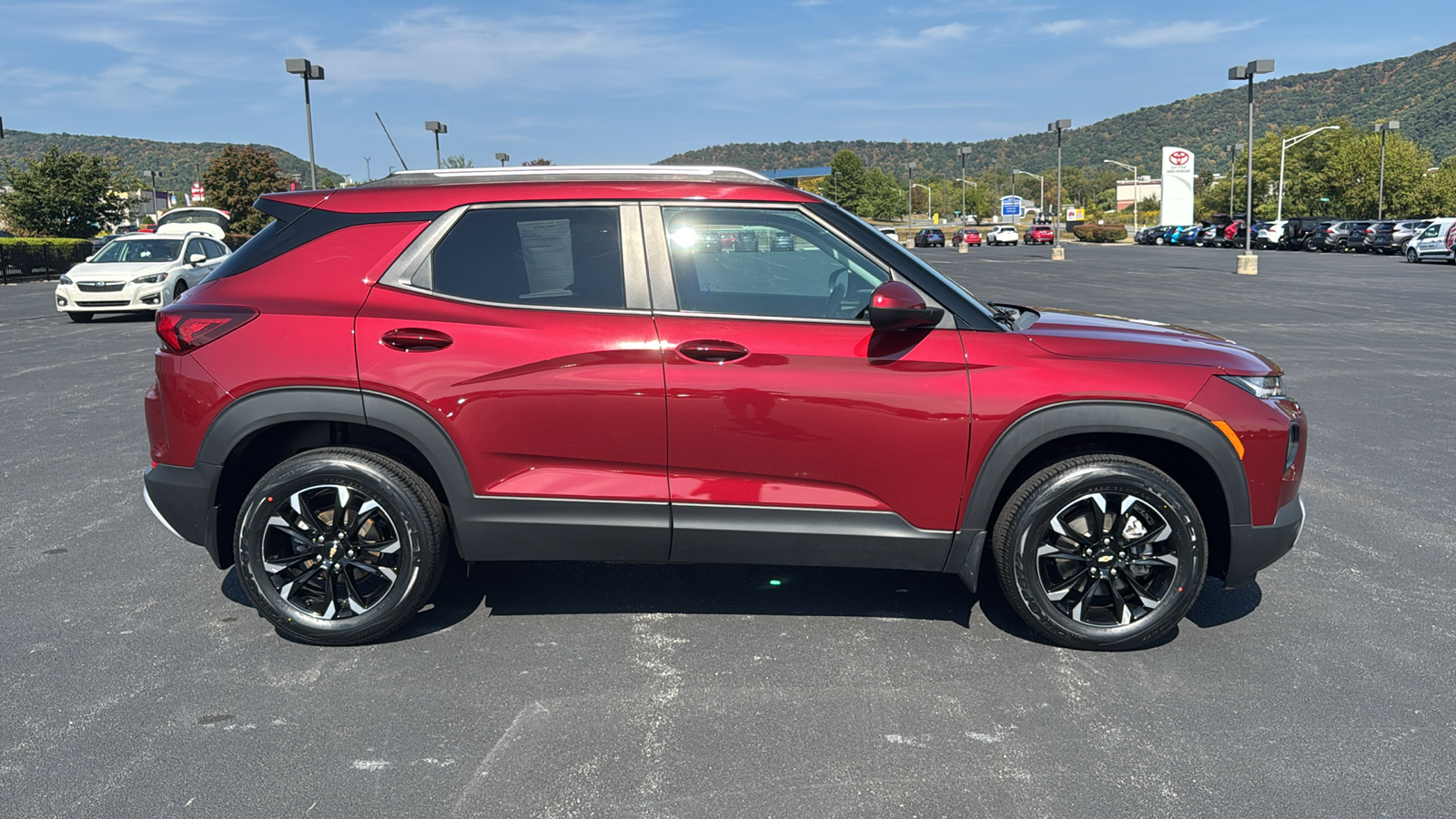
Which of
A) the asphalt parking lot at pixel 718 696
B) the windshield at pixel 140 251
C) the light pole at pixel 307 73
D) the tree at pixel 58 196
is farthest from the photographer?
the tree at pixel 58 196

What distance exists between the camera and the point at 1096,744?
3.40 meters

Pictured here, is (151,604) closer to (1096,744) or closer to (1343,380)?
(1096,744)

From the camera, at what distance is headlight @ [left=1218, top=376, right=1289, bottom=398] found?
401 centimetres

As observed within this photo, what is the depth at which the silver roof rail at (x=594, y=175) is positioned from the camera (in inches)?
165

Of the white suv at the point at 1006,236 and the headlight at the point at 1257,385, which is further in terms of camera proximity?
the white suv at the point at 1006,236

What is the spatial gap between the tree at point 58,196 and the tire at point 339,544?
166 feet

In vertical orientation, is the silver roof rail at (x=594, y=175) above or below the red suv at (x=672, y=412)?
above

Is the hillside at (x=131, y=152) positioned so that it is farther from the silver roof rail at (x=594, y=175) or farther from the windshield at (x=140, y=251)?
the silver roof rail at (x=594, y=175)

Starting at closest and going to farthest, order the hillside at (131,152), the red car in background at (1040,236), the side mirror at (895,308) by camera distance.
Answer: the side mirror at (895,308) → the red car in background at (1040,236) → the hillside at (131,152)

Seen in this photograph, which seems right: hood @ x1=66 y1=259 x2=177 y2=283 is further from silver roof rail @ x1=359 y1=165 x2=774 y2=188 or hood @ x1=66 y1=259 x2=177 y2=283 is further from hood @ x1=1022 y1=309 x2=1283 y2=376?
hood @ x1=1022 y1=309 x2=1283 y2=376

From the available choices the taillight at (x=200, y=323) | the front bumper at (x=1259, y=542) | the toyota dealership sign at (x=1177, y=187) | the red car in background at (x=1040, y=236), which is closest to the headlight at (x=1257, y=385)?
the front bumper at (x=1259, y=542)

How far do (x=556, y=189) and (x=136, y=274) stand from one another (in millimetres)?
18186

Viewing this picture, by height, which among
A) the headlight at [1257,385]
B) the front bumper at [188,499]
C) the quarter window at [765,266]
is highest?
the quarter window at [765,266]

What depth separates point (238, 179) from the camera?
242 feet
